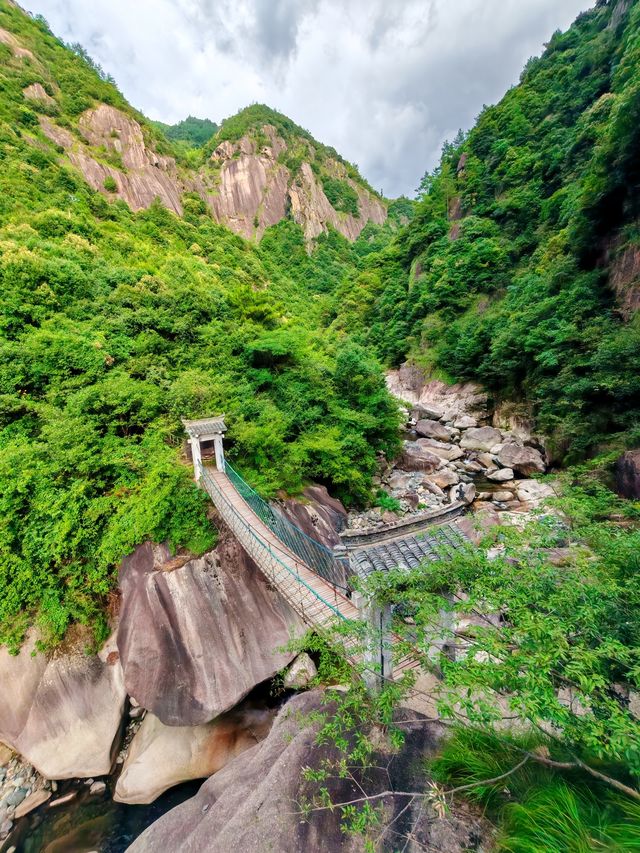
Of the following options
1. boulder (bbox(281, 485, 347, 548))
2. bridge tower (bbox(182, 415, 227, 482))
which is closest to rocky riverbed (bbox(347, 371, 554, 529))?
boulder (bbox(281, 485, 347, 548))

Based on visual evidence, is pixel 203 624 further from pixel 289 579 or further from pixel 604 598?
pixel 604 598

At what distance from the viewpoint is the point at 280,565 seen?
6332 mm

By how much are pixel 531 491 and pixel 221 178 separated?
57.9 meters

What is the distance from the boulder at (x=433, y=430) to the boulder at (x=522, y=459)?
3.44 m

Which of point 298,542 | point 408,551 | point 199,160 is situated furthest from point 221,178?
point 408,551

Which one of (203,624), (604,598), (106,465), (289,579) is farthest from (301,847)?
(106,465)

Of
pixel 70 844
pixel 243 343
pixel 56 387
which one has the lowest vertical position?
pixel 70 844

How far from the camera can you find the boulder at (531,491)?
42.9ft

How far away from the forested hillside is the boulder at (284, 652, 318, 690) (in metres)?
12.2

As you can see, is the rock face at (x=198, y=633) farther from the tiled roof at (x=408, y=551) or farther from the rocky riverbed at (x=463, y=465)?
the rocky riverbed at (x=463, y=465)

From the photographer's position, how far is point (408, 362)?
27.0 metres

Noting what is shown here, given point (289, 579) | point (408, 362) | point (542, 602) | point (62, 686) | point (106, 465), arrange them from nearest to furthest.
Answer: point (542, 602)
point (289, 579)
point (62, 686)
point (106, 465)
point (408, 362)

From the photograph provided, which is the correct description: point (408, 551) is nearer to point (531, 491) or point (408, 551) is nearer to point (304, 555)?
point (304, 555)

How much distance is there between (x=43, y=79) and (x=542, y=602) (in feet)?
139
